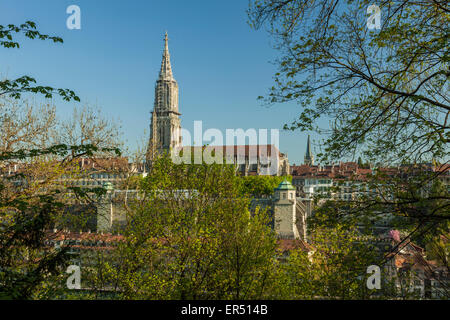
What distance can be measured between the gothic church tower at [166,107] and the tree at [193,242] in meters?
98.7

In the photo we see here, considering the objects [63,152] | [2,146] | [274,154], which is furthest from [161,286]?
[274,154]

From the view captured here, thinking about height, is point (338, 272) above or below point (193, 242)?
below

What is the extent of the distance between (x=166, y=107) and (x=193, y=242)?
109m

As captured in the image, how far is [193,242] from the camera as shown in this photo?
48.0 feet

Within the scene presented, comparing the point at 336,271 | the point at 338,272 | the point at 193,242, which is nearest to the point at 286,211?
the point at 193,242

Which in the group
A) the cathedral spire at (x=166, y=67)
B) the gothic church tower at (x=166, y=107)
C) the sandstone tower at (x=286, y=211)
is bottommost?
the sandstone tower at (x=286, y=211)

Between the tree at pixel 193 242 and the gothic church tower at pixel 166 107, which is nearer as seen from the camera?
the tree at pixel 193 242

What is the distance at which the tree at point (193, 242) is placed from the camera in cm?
1277

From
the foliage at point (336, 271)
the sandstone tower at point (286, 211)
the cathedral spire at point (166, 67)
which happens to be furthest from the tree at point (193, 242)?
the cathedral spire at point (166, 67)

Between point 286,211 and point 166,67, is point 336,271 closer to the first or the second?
point 286,211

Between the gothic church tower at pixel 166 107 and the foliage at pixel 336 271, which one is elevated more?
the gothic church tower at pixel 166 107

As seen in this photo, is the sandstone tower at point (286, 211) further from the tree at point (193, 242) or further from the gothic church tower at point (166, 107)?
the gothic church tower at point (166, 107)

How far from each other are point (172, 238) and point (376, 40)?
11.3 metres
